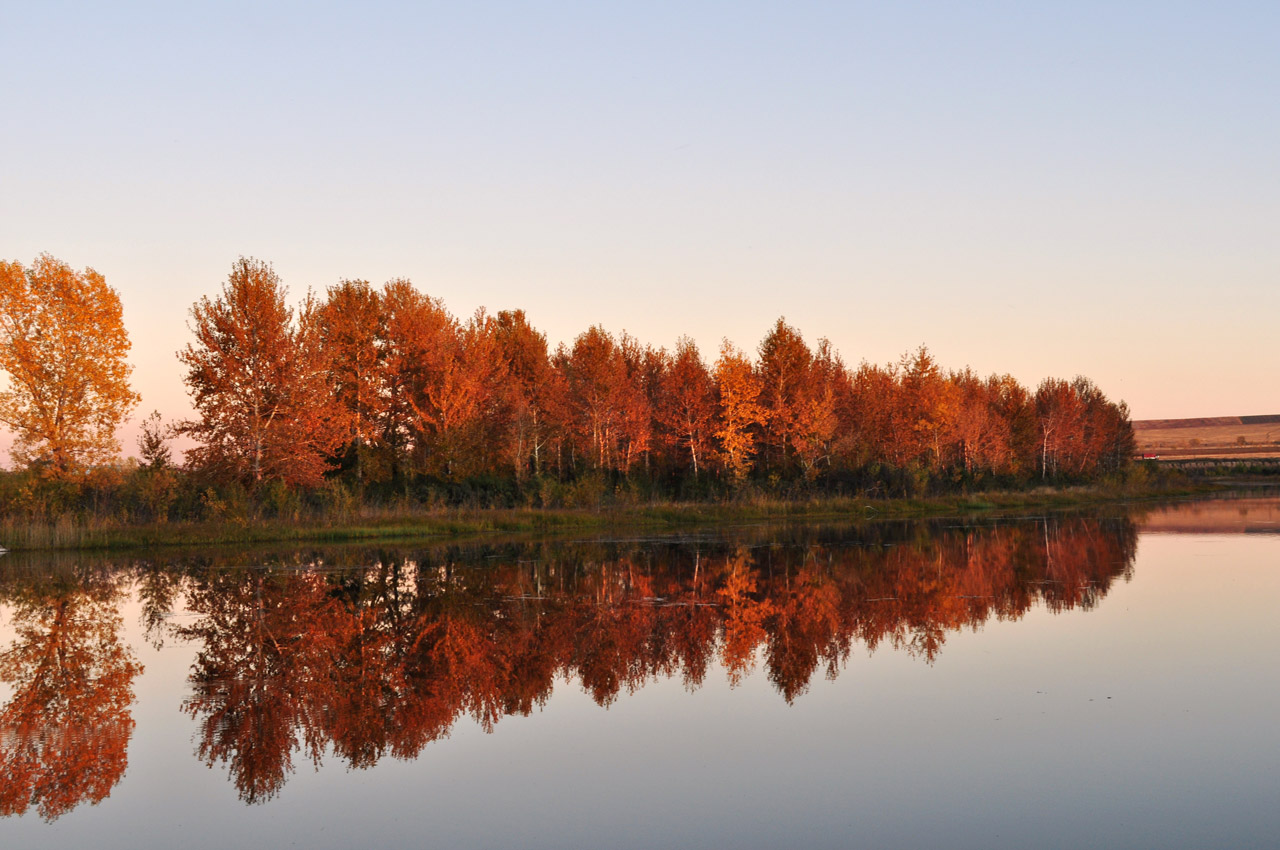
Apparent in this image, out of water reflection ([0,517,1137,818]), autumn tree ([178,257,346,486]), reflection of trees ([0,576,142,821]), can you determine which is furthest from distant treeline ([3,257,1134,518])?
reflection of trees ([0,576,142,821])

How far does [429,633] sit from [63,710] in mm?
4879

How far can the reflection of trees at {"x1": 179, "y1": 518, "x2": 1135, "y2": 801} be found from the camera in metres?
9.58

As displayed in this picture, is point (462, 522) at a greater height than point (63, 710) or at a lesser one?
greater

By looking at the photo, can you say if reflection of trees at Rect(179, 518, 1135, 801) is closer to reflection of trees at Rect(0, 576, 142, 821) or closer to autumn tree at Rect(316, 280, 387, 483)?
reflection of trees at Rect(0, 576, 142, 821)

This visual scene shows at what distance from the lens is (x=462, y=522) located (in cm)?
3328

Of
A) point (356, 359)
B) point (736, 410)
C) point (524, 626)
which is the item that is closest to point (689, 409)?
point (736, 410)

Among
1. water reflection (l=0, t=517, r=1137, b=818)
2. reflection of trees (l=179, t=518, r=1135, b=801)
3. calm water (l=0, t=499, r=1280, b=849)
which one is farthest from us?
reflection of trees (l=179, t=518, r=1135, b=801)

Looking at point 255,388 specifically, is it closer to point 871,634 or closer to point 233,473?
point 233,473

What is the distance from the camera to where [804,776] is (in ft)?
25.0

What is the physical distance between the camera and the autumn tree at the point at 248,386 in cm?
3253

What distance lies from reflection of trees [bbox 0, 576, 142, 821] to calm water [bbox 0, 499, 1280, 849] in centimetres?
4

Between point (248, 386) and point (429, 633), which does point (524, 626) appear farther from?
point (248, 386)

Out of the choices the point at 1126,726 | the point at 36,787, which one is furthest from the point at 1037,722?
the point at 36,787

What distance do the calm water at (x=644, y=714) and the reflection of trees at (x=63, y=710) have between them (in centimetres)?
4
